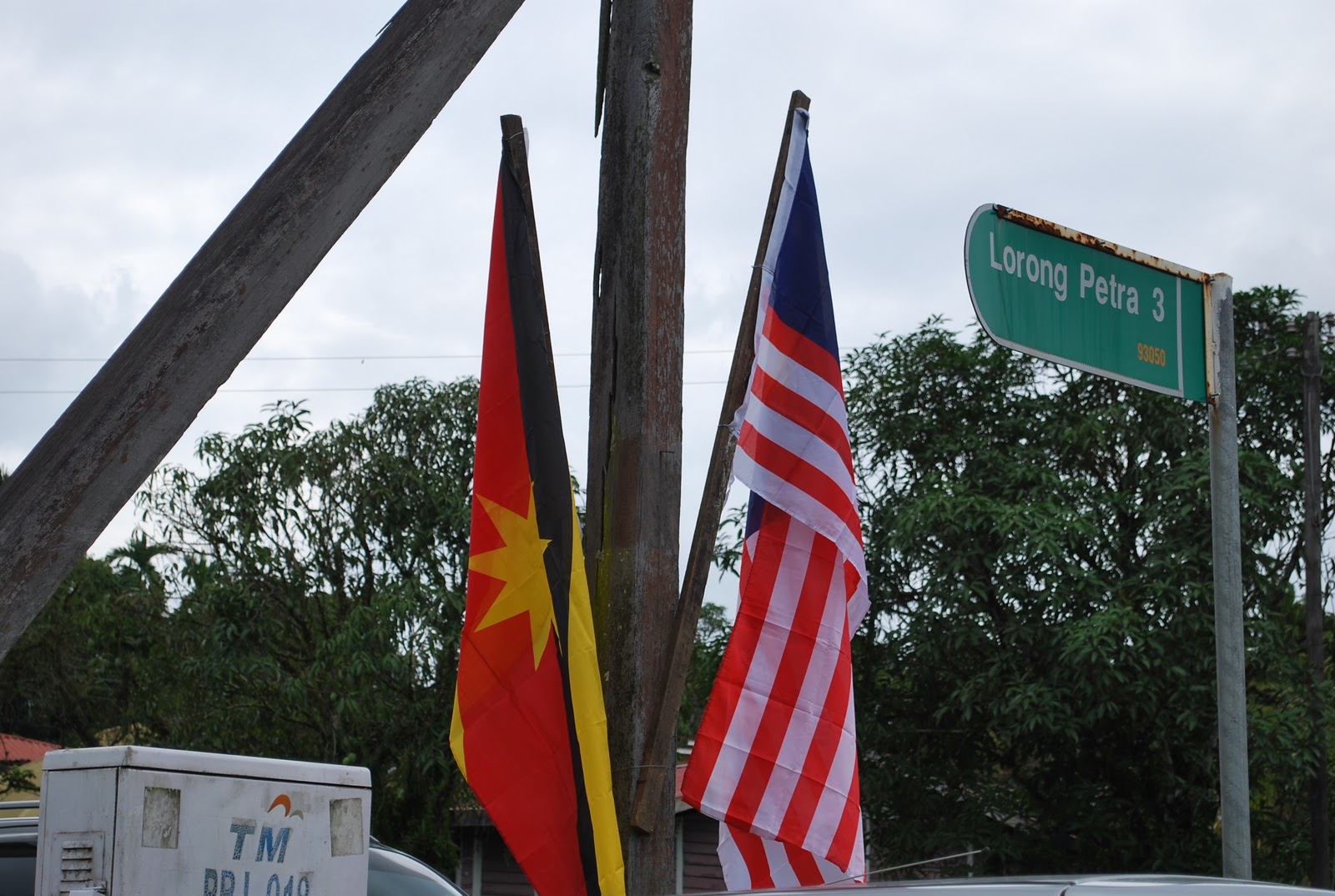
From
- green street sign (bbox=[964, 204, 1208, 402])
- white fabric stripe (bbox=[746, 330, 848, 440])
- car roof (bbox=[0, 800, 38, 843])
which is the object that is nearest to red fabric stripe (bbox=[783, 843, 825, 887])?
white fabric stripe (bbox=[746, 330, 848, 440])

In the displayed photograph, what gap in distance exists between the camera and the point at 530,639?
4391 mm

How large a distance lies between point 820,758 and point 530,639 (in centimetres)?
105

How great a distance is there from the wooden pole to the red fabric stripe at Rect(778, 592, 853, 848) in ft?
7.46

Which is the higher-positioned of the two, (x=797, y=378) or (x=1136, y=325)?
(x=1136, y=325)

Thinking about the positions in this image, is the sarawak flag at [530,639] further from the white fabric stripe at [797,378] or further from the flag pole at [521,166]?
the white fabric stripe at [797,378]

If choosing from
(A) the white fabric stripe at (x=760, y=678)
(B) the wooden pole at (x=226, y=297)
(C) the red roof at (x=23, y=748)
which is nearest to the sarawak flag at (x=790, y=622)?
(A) the white fabric stripe at (x=760, y=678)

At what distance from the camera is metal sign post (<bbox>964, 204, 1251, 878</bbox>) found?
174 inches

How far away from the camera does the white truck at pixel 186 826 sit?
146 inches

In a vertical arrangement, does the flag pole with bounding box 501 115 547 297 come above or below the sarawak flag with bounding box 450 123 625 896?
above

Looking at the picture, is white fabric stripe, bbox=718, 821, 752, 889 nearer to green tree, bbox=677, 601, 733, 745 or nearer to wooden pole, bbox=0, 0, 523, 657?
wooden pole, bbox=0, 0, 523, 657

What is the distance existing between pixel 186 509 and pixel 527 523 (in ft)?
49.2

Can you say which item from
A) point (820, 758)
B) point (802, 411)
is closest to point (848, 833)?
point (820, 758)

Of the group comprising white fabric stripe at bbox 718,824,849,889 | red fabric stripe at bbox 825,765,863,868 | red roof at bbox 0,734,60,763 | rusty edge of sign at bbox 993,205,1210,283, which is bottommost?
white fabric stripe at bbox 718,824,849,889

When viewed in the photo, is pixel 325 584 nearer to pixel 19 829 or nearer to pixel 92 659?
pixel 92 659
